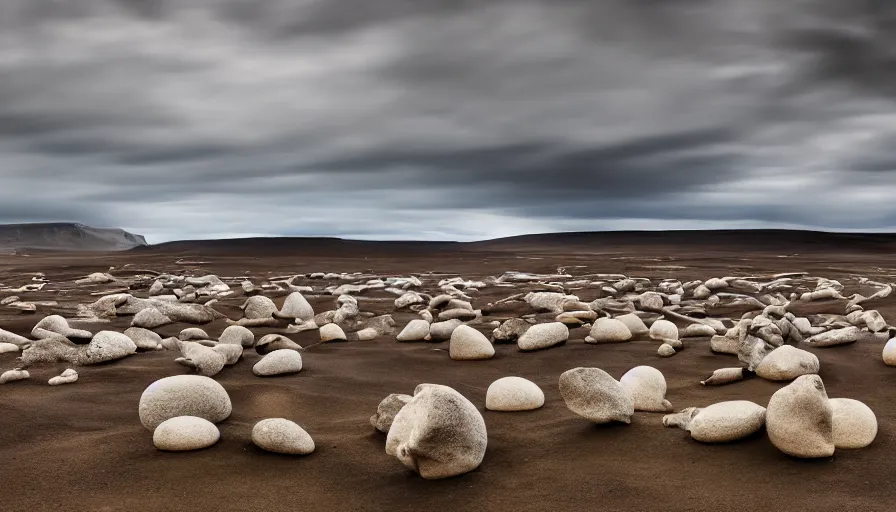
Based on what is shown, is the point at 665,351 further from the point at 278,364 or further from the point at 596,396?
the point at 278,364

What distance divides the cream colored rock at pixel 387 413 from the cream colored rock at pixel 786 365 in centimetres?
211

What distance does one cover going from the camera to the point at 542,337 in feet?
16.8

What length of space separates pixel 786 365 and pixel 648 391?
1021mm

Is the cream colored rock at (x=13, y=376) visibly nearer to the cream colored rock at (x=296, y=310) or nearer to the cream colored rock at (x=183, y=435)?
the cream colored rock at (x=183, y=435)

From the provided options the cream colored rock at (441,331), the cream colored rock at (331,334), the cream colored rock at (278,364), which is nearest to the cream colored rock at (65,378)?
the cream colored rock at (278,364)

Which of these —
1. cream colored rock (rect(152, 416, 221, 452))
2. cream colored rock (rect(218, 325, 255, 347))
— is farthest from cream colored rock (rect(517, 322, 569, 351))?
cream colored rock (rect(152, 416, 221, 452))

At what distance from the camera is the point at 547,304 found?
7.46 metres

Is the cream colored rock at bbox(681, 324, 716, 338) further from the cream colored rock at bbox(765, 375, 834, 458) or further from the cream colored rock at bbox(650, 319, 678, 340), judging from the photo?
the cream colored rock at bbox(765, 375, 834, 458)

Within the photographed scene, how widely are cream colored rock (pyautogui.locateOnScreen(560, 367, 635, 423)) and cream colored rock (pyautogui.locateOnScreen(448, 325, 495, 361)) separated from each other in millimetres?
1823

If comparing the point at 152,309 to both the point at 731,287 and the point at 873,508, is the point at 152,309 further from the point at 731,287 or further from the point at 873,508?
the point at 731,287

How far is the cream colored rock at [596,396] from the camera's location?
9.91 feet

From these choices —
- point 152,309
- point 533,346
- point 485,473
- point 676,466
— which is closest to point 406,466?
point 485,473

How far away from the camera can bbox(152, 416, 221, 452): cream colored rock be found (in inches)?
112

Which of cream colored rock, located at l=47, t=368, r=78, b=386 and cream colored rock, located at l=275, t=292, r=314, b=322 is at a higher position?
cream colored rock, located at l=275, t=292, r=314, b=322
